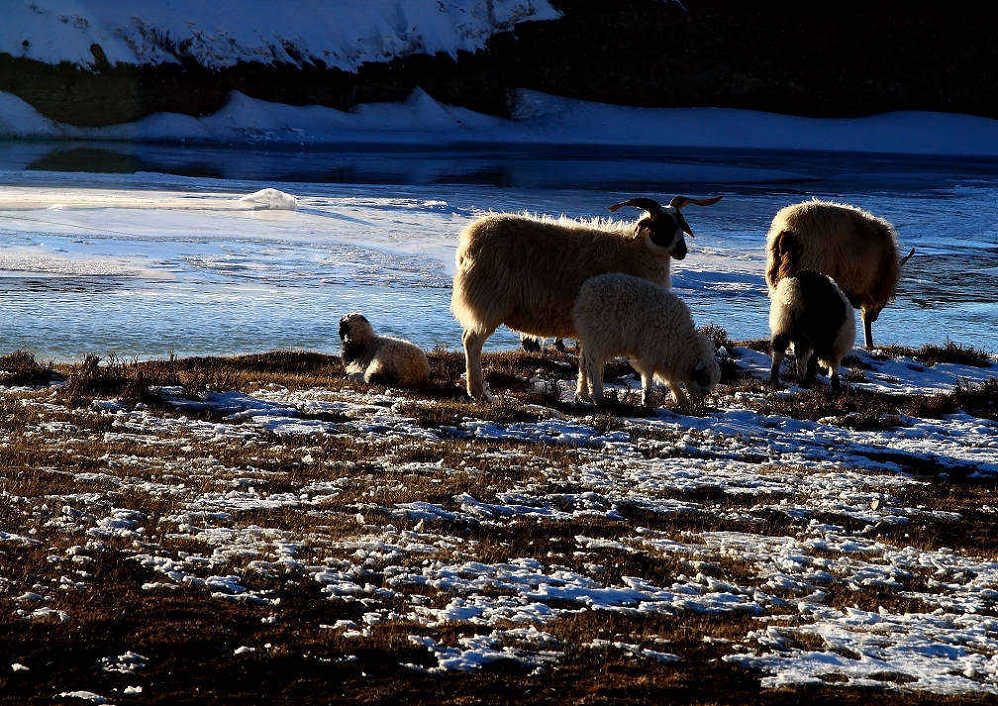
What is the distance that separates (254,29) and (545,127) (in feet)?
59.5

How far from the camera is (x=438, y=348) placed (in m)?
12.6

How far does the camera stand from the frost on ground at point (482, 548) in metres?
3.77

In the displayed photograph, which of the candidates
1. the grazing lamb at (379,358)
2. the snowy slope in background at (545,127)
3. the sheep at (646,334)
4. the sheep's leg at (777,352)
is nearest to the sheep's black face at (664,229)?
the sheep at (646,334)

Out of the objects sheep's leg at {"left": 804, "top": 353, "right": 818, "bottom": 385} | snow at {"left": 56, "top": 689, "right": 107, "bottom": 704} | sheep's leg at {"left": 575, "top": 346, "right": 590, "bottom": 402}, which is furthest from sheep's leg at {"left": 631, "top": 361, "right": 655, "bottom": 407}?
snow at {"left": 56, "top": 689, "right": 107, "bottom": 704}

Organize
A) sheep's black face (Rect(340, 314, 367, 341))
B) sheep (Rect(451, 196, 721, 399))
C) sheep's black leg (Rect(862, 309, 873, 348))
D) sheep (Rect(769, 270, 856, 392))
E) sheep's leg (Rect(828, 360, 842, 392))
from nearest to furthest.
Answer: sheep (Rect(451, 196, 721, 399))
sheep (Rect(769, 270, 856, 392))
sheep's leg (Rect(828, 360, 842, 392))
sheep's black face (Rect(340, 314, 367, 341))
sheep's black leg (Rect(862, 309, 873, 348))

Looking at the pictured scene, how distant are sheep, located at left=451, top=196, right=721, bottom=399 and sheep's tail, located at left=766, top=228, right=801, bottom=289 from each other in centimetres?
269

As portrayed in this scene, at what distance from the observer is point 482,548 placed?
5230 mm

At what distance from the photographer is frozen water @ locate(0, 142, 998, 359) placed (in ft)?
45.8

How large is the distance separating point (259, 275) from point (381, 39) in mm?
54236

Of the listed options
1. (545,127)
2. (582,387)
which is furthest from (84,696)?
(545,127)

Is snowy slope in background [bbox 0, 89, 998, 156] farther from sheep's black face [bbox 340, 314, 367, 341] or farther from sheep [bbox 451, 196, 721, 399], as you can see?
sheep [bbox 451, 196, 721, 399]

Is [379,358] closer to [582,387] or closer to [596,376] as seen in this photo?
[582,387]

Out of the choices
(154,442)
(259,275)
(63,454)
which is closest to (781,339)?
(154,442)

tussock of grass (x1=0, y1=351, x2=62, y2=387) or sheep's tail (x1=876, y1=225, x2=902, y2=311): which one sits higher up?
sheep's tail (x1=876, y1=225, x2=902, y2=311)
